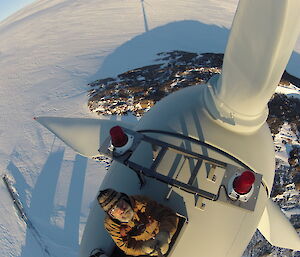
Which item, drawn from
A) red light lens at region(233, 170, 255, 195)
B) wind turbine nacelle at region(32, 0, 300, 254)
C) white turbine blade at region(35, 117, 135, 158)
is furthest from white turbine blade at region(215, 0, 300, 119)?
white turbine blade at region(35, 117, 135, 158)

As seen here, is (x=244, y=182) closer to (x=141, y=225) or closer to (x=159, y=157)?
(x=159, y=157)

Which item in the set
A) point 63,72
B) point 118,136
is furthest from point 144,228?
point 63,72

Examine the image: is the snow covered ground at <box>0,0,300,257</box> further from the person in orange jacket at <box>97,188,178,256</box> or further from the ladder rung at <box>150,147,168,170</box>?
the ladder rung at <box>150,147,168,170</box>

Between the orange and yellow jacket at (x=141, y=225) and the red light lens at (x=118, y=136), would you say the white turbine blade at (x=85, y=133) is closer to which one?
the red light lens at (x=118, y=136)

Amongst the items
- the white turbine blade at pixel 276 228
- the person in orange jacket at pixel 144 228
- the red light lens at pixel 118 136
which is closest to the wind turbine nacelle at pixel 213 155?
the red light lens at pixel 118 136

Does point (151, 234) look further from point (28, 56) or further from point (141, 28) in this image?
point (28, 56)

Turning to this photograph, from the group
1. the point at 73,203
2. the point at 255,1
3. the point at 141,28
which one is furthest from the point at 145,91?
the point at 255,1
